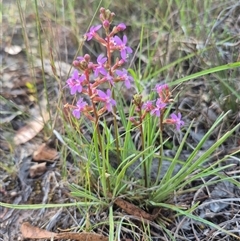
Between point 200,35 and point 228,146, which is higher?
point 200,35

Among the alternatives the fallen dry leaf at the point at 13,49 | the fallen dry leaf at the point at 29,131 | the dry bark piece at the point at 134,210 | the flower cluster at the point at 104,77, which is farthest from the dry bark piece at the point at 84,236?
the fallen dry leaf at the point at 13,49

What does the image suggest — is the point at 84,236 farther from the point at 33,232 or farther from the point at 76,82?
the point at 76,82

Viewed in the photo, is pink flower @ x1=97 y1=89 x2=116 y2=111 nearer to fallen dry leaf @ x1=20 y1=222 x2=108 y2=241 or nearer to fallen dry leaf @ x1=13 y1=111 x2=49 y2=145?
fallen dry leaf @ x1=20 y1=222 x2=108 y2=241

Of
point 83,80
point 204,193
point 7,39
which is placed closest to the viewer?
point 83,80

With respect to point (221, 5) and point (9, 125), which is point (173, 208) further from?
point (221, 5)

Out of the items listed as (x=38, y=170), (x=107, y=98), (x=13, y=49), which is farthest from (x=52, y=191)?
(x=13, y=49)

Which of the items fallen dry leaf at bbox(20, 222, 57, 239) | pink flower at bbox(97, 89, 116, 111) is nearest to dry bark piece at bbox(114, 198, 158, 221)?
fallen dry leaf at bbox(20, 222, 57, 239)

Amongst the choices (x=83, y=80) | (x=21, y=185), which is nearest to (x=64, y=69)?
(x=21, y=185)
